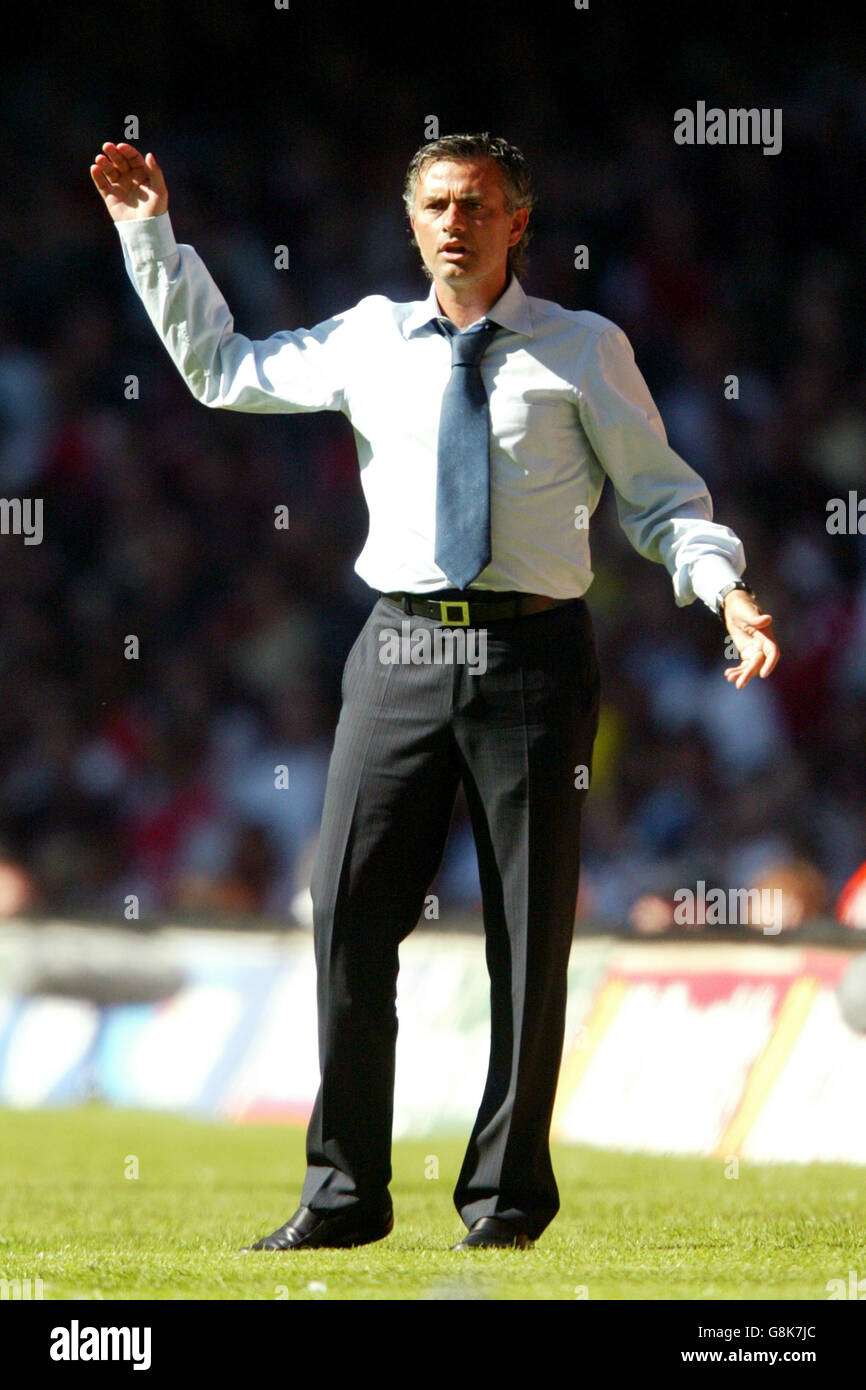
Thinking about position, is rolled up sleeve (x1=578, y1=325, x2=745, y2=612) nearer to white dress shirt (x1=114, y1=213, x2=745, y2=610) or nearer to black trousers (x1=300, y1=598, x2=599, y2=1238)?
white dress shirt (x1=114, y1=213, x2=745, y2=610)

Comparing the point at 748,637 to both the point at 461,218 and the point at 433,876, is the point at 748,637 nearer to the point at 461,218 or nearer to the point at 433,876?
the point at 433,876

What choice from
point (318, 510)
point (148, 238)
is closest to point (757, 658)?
point (148, 238)

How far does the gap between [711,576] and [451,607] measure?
529 mm

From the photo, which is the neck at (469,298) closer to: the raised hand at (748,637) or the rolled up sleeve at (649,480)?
the rolled up sleeve at (649,480)

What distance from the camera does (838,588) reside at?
36.2 feet

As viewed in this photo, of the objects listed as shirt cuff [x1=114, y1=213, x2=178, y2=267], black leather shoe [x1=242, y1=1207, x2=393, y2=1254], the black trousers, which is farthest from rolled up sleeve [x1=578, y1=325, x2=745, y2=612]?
black leather shoe [x1=242, y1=1207, x2=393, y2=1254]

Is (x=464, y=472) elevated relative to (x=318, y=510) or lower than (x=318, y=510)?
lower

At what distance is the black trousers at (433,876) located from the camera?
4.40 m

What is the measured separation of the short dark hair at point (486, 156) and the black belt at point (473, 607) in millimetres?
813

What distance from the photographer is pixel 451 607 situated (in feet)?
14.4

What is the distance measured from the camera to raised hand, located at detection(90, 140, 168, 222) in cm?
456

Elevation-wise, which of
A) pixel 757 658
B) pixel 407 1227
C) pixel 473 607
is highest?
pixel 473 607

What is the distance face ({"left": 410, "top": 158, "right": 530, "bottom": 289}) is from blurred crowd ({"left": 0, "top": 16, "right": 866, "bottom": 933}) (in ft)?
19.2
